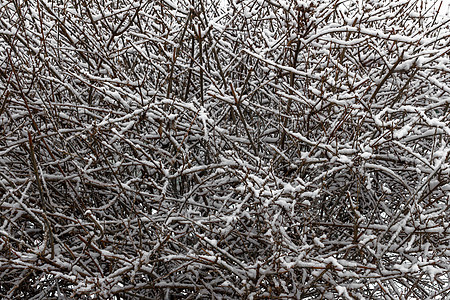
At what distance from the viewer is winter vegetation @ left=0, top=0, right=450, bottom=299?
2.70m

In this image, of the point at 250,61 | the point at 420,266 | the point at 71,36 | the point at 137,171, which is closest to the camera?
the point at 420,266

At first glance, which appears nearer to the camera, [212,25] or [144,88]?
[212,25]

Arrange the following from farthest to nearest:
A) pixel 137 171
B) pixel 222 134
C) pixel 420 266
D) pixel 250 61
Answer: pixel 250 61 < pixel 137 171 < pixel 222 134 < pixel 420 266

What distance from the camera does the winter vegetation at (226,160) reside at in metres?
2.70

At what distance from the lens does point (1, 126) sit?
11.8 ft

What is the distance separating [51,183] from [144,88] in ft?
3.80

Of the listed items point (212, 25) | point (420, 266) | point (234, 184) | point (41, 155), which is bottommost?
point (420, 266)

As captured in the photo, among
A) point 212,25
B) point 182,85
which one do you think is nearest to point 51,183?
point 182,85

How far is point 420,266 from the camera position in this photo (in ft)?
8.08

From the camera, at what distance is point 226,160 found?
2953 millimetres

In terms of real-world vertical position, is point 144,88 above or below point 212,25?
below

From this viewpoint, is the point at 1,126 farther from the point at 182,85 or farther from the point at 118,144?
the point at 182,85

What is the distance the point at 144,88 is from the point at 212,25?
0.94 metres

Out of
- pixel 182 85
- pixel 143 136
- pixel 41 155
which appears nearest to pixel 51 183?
pixel 41 155
